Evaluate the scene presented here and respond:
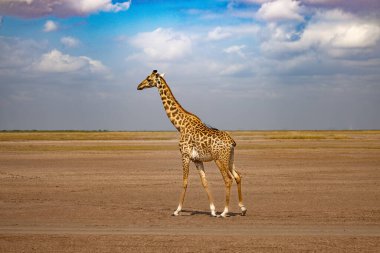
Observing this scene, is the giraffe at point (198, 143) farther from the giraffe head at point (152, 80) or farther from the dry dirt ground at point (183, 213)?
the dry dirt ground at point (183, 213)

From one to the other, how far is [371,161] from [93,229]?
82.0 ft

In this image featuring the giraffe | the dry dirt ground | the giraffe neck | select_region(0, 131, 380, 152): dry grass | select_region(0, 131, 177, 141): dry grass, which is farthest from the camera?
select_region(0, 131, 177, 141): dry grass

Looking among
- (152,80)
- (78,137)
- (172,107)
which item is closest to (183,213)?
(172,107)

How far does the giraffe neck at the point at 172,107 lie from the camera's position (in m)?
15.2

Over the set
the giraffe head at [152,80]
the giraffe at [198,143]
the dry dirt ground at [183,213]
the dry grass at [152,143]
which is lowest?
the dry dirt ground at [183,213]

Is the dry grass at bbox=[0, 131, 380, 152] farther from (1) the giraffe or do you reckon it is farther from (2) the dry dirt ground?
(1) the giraffe

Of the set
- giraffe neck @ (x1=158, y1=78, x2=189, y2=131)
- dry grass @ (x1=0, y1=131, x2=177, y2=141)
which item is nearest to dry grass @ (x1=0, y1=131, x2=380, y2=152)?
dry grass @ (x1=0, y1=131, x2=177, y2=141)

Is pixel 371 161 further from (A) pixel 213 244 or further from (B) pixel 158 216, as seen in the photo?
(A) pixel 213 244

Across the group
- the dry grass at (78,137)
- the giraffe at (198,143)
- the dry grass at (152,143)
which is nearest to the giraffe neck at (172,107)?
the giraffe at (198,143)

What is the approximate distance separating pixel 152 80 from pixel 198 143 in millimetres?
2340

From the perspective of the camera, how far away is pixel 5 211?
15195 millimetres

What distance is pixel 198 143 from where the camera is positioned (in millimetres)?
14289

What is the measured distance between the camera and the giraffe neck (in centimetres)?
1520

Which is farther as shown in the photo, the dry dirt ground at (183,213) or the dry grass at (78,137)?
the dry grass at (78,137)
